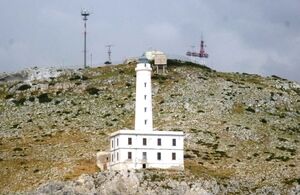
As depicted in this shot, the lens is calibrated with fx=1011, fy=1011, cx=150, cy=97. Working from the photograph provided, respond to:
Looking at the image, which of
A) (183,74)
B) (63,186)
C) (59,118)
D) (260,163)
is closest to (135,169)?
(63,186)

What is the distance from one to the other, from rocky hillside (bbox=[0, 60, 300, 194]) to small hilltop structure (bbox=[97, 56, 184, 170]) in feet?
9.56

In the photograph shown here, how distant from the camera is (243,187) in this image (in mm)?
127312

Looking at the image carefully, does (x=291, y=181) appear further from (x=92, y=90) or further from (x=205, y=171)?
(x=92, y=90)

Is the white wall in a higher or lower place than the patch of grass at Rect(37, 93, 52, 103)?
lower

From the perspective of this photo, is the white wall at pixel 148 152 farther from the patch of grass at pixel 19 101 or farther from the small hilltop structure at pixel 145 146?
the patch of grass at pixel 19 101

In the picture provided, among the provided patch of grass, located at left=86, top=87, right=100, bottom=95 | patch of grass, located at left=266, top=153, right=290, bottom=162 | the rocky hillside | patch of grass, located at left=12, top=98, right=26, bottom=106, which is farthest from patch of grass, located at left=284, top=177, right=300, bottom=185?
patch of grass, located at left=12, top=98, right=26, bottom=106

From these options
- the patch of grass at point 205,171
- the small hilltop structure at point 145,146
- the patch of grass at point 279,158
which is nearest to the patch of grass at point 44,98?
the small hilltop structure at point 145,146

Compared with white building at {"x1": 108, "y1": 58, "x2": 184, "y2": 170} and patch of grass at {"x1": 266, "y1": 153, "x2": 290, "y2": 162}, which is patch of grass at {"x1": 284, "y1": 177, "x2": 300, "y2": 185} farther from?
white building at {"x1": 108, "y1": 58, "x2": 184, "y2": 170}

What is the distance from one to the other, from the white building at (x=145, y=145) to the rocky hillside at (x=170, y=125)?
9.67 ft

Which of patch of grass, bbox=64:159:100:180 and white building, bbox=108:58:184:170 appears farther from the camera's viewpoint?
white building, bbox=108:58:184:170

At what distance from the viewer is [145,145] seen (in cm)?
13112

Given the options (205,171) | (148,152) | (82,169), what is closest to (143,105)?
(148,152)

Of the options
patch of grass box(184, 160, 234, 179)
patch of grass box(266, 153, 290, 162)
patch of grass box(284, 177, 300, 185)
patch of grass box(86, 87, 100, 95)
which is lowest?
patch of grass box(284, 177, 300, 185)

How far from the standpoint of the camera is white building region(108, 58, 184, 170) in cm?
13050
